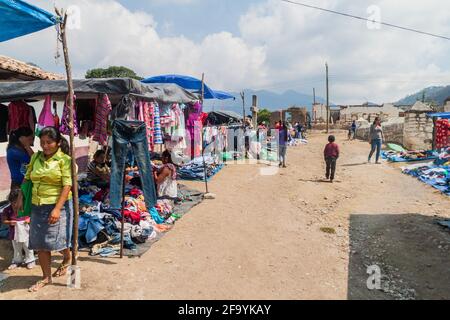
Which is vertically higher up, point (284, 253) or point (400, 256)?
point (284, 253)

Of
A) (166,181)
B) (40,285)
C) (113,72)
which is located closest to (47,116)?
(40,285)

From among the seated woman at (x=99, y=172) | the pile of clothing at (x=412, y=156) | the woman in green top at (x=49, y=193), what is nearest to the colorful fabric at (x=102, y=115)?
the woman in green top at (x=49, y=193)

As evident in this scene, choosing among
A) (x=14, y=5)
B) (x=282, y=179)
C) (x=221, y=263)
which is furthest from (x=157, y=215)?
(x=282, y=179)

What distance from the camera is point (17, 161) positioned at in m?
4.73

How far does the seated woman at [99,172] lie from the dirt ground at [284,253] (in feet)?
5.81

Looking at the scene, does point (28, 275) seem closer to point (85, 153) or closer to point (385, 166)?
point (85, 153)

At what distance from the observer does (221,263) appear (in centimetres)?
480

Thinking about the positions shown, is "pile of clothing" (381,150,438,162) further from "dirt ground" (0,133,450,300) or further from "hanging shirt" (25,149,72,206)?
"hanging shirt" (25,149,72,206)

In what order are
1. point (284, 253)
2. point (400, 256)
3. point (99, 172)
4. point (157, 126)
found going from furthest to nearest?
point (99, 172) → point (157, 126) → point (400, 256) → point (284, 253)

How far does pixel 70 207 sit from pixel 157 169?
344 centimetres

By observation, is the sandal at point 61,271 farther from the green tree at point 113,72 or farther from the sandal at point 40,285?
the green tree at point 113,72

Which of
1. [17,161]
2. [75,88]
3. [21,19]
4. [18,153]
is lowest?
[17,161]

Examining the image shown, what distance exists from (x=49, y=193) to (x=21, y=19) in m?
2.05

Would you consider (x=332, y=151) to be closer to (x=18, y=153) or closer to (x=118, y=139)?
(x=118, y=139)
